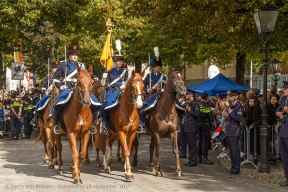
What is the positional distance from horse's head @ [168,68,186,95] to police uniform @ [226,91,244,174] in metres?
1.76

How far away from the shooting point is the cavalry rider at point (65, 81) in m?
14.1

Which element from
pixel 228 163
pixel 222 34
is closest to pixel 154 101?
pixel 228 163

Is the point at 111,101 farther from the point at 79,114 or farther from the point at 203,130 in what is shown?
the point at 203,130

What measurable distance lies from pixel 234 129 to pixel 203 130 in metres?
2.74

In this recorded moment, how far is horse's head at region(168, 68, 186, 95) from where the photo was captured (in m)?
14.3

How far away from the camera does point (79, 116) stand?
13.7 metres

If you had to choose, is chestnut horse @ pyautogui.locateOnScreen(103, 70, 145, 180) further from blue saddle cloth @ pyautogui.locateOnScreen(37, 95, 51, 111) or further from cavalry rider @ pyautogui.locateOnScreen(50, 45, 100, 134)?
blue saddle cloth @ pyautogui.locateOnScreen(37, 95, 51, 111)

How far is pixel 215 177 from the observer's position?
1463cm

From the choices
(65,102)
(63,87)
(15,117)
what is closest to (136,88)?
(65,102)

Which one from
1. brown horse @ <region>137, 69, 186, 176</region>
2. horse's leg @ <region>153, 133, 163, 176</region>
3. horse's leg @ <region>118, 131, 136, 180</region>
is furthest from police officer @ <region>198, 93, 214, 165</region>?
horse's leg @ <region>118, 131, 136, 180</region>

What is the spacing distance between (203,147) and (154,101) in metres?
3.09

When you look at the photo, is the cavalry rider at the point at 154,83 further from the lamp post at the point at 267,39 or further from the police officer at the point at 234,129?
the lamp post at the point at 267,39

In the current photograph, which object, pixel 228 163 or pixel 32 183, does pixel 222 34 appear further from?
pixel 32 183

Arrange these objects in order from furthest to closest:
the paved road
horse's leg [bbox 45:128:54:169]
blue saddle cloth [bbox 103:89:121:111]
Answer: horse's leg [bbox 45:128:54:169], blue saddle cloth [bbox 103:89:121:111], the paved road
